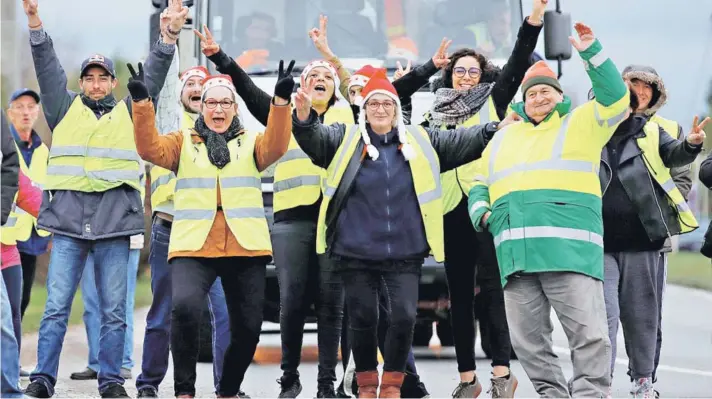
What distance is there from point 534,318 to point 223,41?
6014 millimetres

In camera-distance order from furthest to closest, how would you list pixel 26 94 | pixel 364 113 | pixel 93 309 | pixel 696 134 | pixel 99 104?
1. pixel 93 309
2. pixel 26 94
3. pixel 99 104
4. pixel 696 134
5. pixel 364 113

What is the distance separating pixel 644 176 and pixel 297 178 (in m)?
2.17

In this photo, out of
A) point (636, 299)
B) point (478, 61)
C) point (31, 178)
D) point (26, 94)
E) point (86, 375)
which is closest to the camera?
point (636, 299)

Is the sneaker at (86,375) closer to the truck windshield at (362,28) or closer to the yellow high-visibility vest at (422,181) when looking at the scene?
the truck windshield at (362,28)

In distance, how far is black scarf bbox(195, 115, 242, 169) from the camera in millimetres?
9336

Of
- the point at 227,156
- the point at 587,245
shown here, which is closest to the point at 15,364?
the point at 227,156

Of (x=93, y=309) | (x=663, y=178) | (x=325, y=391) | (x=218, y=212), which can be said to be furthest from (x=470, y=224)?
(x=93, y=309)

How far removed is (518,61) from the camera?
9.97 meters

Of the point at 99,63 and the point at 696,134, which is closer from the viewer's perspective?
the point at 696,134

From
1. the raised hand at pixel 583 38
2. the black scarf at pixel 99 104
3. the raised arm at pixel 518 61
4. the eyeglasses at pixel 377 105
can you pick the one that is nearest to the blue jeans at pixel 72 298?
the black scarf at pixel 99 104

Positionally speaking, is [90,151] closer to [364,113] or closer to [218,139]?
[218,139]

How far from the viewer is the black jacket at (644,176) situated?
32.5 feet

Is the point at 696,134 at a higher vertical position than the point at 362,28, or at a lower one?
lower

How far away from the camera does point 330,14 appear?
14.1 meters
